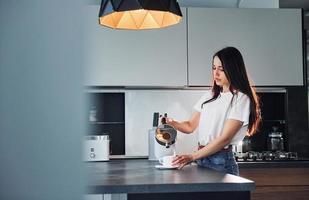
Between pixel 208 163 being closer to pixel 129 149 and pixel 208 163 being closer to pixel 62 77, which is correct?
pixel 129 149

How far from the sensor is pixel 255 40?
3.38m

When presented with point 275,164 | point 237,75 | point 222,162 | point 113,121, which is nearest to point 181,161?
point 222,162

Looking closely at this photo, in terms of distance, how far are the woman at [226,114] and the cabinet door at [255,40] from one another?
3.21 ft

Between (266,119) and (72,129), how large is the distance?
353cm

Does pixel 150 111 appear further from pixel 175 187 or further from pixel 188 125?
pixel 175 187

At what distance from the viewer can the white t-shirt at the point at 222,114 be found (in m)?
2.19

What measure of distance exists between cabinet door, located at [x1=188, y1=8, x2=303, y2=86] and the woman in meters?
0.98

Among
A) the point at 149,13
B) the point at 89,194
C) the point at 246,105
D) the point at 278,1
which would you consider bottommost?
the point at 89,194

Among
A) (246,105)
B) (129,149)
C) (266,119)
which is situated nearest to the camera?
(246,105)

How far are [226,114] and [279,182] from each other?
108 cm

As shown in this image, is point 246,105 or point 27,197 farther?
point 246,105

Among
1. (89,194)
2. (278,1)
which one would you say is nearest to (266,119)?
(278,1)

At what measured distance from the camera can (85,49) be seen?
0.29m

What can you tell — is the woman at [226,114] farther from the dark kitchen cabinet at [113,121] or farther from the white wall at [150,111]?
the dark kitchen cabinet at [113,121]
